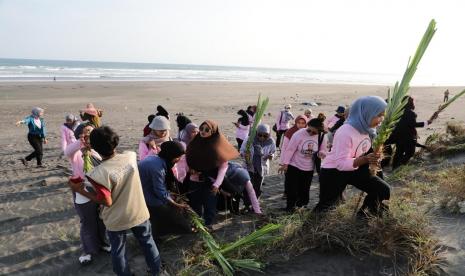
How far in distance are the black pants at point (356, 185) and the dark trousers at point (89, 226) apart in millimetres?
2584

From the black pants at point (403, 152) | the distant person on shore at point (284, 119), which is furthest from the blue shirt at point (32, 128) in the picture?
the black pants at point (403, 152)

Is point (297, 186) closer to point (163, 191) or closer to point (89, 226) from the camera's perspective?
point (163, 191)

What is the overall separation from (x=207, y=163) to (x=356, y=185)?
186 centimetres

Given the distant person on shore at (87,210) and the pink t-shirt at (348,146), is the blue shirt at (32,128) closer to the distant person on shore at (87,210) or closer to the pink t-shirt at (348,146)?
the distant person on shore at (87,210)

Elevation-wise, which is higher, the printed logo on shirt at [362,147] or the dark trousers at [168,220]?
the printed logo on shirt at [362,147]

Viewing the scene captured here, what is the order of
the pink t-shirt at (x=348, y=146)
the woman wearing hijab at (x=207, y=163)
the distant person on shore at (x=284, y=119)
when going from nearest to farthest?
the pink t-shirt at (x=348, y=146) → the woman wearing hijab at (x=207, y=163) → the distant person on shore at (x=284, y=119)

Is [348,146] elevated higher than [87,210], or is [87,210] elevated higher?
[348,146]

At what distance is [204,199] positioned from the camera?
5.00 meters

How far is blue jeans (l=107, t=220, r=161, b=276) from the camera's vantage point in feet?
11.5


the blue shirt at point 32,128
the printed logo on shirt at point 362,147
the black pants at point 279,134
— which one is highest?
the printed logo on shirt at point 362,147

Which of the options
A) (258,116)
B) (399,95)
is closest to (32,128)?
(258,116)

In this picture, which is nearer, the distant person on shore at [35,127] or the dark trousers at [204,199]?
the dark trousers at [204,199]

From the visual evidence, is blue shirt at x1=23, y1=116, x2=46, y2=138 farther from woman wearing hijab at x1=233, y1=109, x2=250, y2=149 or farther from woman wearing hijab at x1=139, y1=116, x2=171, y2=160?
woman wearing hijab at x1=233, y1=109, x2=250, y2=149

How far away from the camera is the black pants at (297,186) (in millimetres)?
5504
